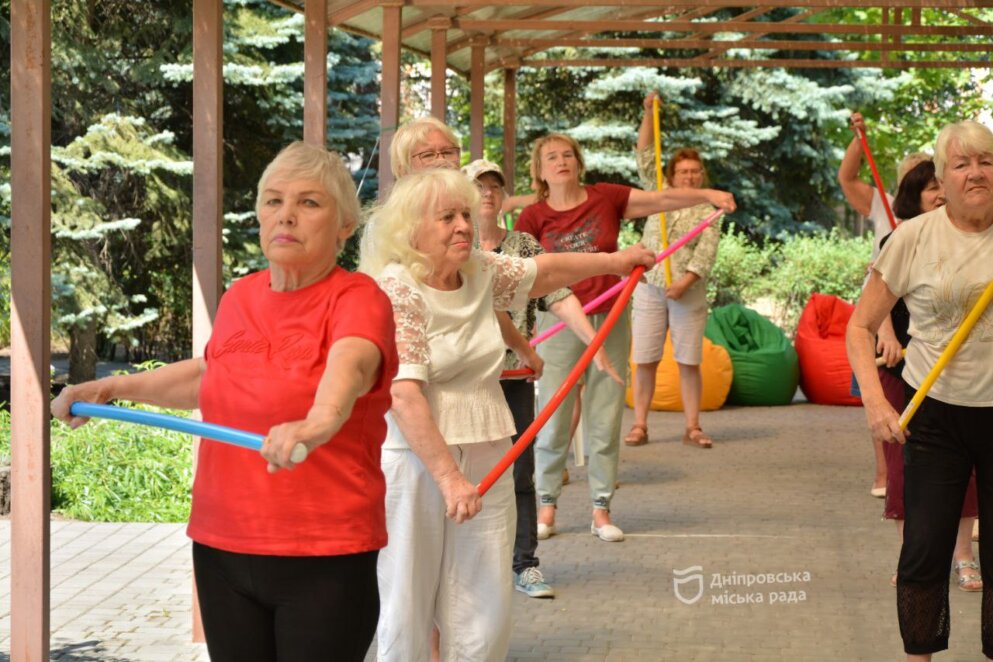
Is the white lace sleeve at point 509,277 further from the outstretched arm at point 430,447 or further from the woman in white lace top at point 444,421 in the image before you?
the outstretched arm at point 430,447

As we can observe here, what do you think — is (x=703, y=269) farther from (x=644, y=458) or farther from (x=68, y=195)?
(x=68, y=195)

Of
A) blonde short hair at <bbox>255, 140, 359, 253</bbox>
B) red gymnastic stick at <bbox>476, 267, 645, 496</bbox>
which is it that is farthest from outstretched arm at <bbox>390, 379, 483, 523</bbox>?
blonde short hair at <bbox>255, 140, 359, 253</bbox>

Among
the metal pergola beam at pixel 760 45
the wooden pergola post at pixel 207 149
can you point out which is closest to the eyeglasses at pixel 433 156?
the wooden pergola post at pixel 207 149

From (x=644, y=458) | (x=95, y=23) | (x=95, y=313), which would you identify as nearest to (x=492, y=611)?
(x=644, y=458)

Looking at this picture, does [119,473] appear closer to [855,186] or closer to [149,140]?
[855,186]

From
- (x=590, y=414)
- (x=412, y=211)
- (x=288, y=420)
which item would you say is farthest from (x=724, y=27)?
(x=288, y=420)

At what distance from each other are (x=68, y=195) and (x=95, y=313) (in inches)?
46.6

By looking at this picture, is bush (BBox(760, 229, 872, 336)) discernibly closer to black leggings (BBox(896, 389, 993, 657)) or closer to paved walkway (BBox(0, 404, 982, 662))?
paved walkway (BBox(0, 404, 982, 662))

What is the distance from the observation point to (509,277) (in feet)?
13.3

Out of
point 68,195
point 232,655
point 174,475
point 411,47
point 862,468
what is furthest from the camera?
point 68,195

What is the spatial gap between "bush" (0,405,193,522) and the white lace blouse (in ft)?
14.4

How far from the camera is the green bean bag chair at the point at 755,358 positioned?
12.7 metres

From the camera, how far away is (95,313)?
14.1 meters

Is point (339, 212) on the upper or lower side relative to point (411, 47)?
lower
